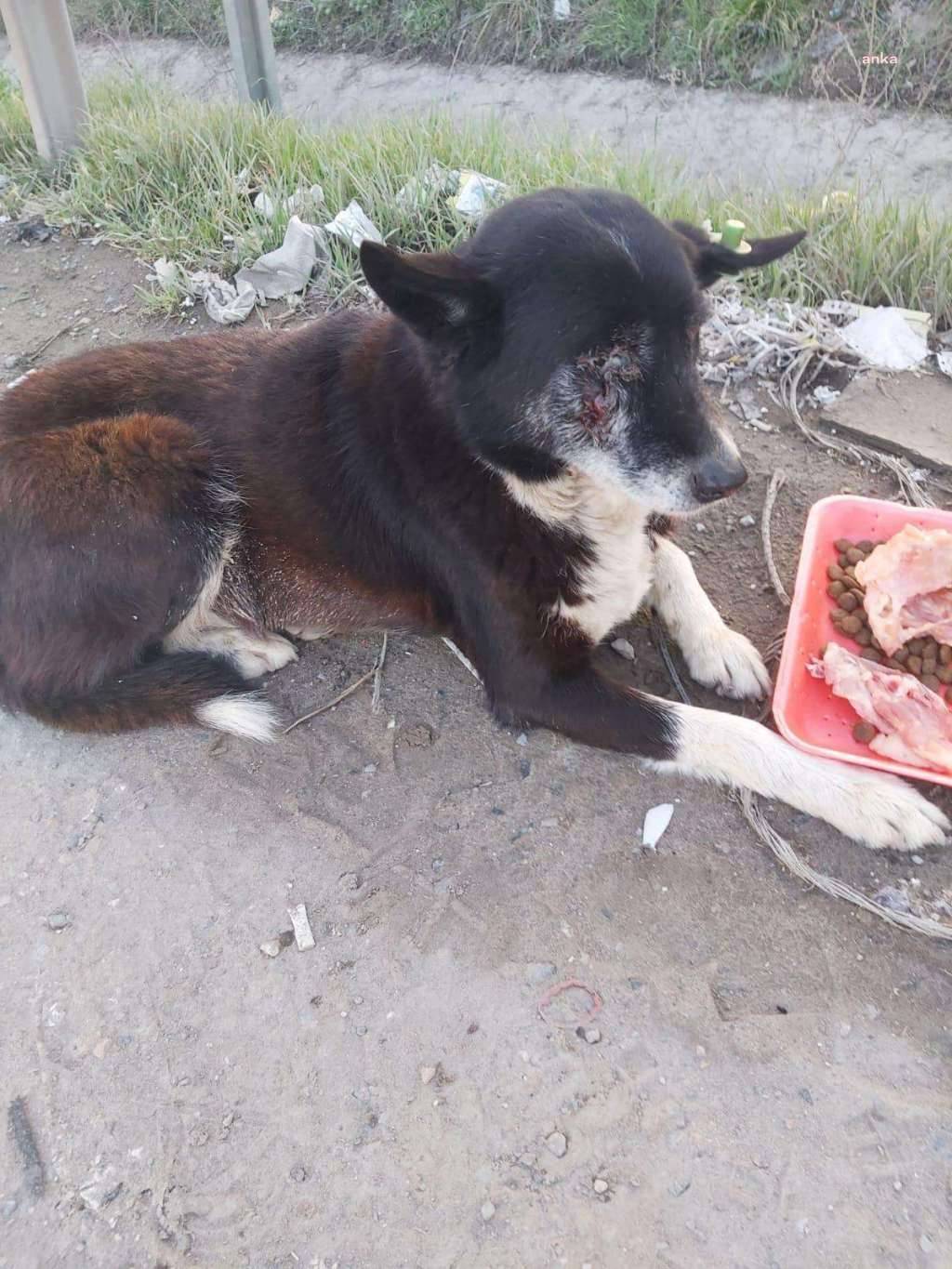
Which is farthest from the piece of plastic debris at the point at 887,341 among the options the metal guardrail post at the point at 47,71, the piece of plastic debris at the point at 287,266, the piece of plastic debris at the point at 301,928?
the metal guardrail post at the point at 47,71

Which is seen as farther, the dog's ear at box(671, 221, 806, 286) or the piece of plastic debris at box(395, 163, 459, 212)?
the piece of plastic debris at box(395, 163, 459, 212)

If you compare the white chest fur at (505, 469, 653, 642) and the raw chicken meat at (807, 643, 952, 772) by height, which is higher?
the white chest fur at (505, 469, 653, 642)

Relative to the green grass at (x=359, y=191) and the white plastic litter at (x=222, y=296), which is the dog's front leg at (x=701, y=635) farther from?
the white plastic litter at (x=222, y=296)

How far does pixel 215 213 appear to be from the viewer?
4.78 m

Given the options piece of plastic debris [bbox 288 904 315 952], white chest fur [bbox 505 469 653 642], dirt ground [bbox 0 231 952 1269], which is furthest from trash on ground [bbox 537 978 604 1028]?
white chest fur [bbox 505 469 653 642]

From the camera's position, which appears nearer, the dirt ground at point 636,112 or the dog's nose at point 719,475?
the dog's nose at point 719,475

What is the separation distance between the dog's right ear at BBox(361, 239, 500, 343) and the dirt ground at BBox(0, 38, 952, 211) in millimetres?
3540

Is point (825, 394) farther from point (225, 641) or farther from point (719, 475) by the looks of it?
point (225, 641)

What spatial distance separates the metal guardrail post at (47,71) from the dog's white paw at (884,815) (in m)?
5.61

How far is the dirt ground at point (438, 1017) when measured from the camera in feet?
6.22

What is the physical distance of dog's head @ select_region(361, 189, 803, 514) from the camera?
211cm

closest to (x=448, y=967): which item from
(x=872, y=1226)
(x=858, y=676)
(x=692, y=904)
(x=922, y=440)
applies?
(x=692, y=904)

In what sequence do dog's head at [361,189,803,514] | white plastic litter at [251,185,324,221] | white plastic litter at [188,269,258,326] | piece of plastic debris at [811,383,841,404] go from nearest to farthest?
dog's head at [361,189,803,514] → piece of plastic debris at [811,383,841,404] → white plastic litter at [188,269,258,326] → white plastic litter at [251,185,324,221]

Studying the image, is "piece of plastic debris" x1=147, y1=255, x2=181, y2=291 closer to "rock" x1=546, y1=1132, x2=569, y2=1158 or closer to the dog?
the dog
